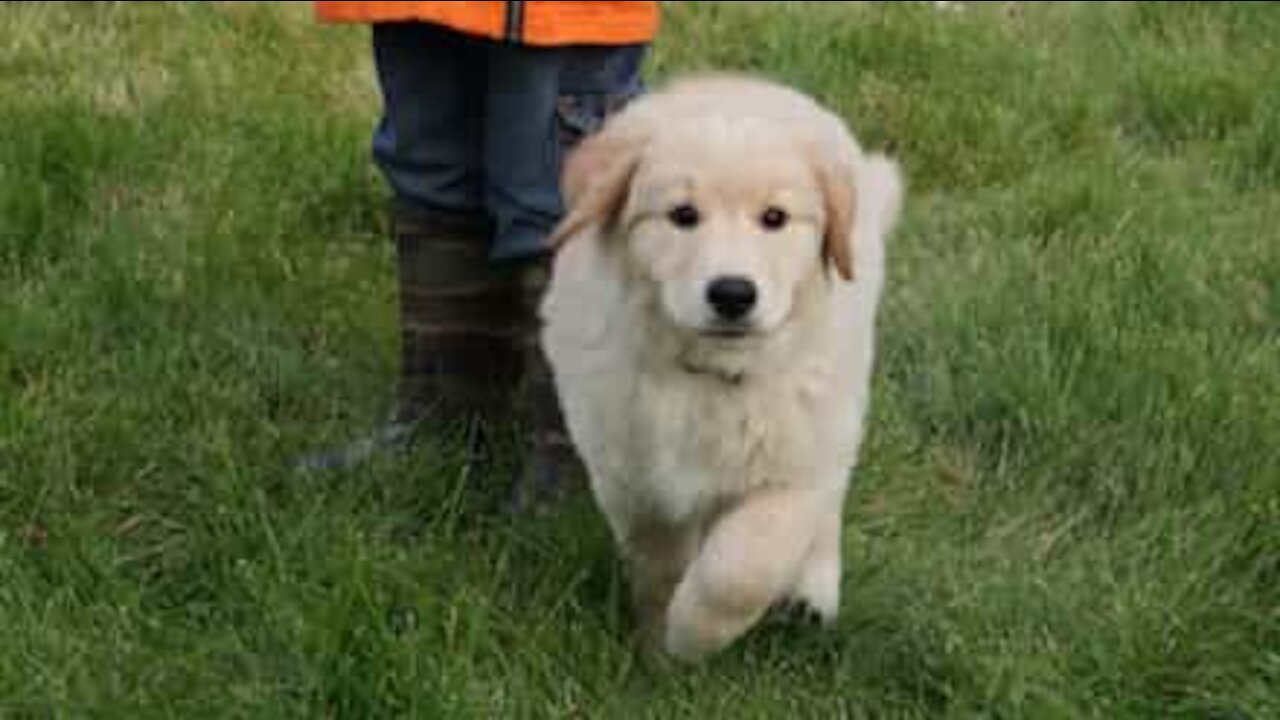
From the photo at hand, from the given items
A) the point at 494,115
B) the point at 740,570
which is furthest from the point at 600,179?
the point at 494,115

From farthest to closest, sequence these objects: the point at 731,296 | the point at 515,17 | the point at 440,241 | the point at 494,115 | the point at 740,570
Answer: the point at 440,241 → the point at 494,115 → the point at 515,17 → the point at 740,570 → the point at 731,296

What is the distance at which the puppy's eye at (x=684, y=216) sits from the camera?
2289mm

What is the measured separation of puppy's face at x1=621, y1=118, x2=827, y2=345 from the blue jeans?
58 centimetres

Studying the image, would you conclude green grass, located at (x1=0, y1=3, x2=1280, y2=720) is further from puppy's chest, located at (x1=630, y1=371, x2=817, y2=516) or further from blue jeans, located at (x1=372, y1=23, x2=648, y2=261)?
blue jeans, located at (x1=372, y1=23, x2=648, y2=261)

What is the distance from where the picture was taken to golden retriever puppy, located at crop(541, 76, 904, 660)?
2275 mm

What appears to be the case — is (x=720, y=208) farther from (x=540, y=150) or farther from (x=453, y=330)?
(x=453, y=330)

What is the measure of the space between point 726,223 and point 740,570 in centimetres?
41

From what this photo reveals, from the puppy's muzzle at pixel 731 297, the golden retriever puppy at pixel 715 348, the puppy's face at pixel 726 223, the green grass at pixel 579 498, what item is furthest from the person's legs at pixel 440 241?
the puppy's muzzle at pixel 731 297

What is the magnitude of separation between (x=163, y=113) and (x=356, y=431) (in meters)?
1.34

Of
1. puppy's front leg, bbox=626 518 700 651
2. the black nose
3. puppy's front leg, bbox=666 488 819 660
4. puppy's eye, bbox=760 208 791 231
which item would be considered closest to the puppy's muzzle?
the black nose

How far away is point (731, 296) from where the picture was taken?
2219 millimetres

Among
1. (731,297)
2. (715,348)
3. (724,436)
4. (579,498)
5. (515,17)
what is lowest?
(579,498)

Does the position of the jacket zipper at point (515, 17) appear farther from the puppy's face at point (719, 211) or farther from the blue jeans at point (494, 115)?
the puppy's face at point (719, 211)

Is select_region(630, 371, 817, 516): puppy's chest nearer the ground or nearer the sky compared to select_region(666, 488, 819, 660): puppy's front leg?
nearer the sky
